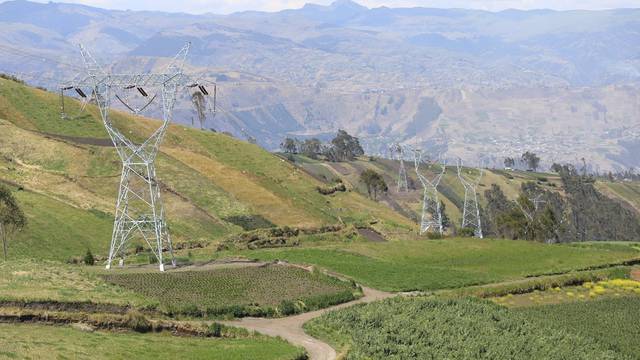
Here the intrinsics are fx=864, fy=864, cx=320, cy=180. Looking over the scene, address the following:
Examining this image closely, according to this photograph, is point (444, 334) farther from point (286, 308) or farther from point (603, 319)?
point (603, 319)

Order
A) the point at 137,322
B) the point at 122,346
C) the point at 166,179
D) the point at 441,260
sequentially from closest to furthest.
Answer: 1. the point at 122,346
2. the point at 137,322
3. the point at 441,260
4. the point at 166,179

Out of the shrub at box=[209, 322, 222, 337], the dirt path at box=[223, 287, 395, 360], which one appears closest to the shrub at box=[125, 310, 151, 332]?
the shrub at box=[209, 322, 222, 337]

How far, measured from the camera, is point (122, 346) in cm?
5156

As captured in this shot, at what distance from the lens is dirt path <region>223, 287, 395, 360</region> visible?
189ft

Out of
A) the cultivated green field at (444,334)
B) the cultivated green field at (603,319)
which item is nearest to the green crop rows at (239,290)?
the cultivated green field at (444,334)

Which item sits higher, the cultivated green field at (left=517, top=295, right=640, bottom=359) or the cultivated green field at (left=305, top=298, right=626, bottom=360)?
the cultivated green field at (left=305, top=298, right=626, bottom=360)

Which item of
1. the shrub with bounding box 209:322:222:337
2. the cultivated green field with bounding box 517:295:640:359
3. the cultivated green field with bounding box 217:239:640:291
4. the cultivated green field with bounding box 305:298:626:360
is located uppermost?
the shrub with bounding box 209:322:222:337

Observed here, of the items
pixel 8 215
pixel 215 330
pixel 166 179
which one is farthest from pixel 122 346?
pixel 166 179

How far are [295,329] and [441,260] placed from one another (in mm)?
40849

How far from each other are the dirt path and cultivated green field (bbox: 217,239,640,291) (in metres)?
14.8

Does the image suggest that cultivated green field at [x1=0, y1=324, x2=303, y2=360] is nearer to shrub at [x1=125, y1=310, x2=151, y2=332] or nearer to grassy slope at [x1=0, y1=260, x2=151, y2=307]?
shrub at [x1=125, y1=310, x2=151, y2=332]

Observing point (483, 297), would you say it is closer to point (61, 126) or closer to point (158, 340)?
point (158, 340)

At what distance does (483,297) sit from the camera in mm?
80812

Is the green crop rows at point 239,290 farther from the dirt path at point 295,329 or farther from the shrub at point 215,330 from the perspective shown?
the shrub at point 215,330
